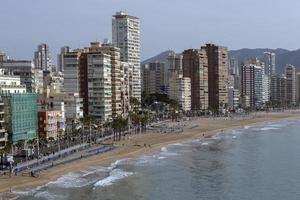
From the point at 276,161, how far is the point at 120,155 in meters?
17.7

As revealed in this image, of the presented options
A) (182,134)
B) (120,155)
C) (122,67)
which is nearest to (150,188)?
(120,155)

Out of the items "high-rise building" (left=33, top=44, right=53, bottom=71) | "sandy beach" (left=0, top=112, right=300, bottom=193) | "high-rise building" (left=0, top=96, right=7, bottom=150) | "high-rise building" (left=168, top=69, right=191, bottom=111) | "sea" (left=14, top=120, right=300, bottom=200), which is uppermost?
"high-rise building" (left=33, top=44, right=53, bottom=71)

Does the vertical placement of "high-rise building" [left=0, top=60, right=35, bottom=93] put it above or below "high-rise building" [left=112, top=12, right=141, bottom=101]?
below

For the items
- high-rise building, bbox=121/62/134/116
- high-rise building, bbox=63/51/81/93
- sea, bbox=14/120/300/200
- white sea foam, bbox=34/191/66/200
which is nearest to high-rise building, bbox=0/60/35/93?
high-rise building, bbox=63/51/81/93

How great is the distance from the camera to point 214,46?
167875 mm

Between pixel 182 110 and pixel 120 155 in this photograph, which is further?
pixel 182 110

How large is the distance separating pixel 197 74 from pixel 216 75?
7932 millimetres

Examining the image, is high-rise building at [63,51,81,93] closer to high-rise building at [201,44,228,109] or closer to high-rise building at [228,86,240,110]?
high-rise building at [201,44,228,109]

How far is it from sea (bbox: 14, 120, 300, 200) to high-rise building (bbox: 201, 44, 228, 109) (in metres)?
95.3

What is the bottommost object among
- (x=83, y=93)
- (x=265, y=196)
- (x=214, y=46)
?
(x=265, y=196)

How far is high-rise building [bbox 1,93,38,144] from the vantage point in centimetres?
5894

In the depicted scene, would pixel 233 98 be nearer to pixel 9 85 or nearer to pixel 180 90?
pixel 180 90

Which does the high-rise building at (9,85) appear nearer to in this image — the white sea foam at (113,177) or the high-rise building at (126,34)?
the white sea foam at (113,177)

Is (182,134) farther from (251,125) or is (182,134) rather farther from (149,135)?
(251,125)
